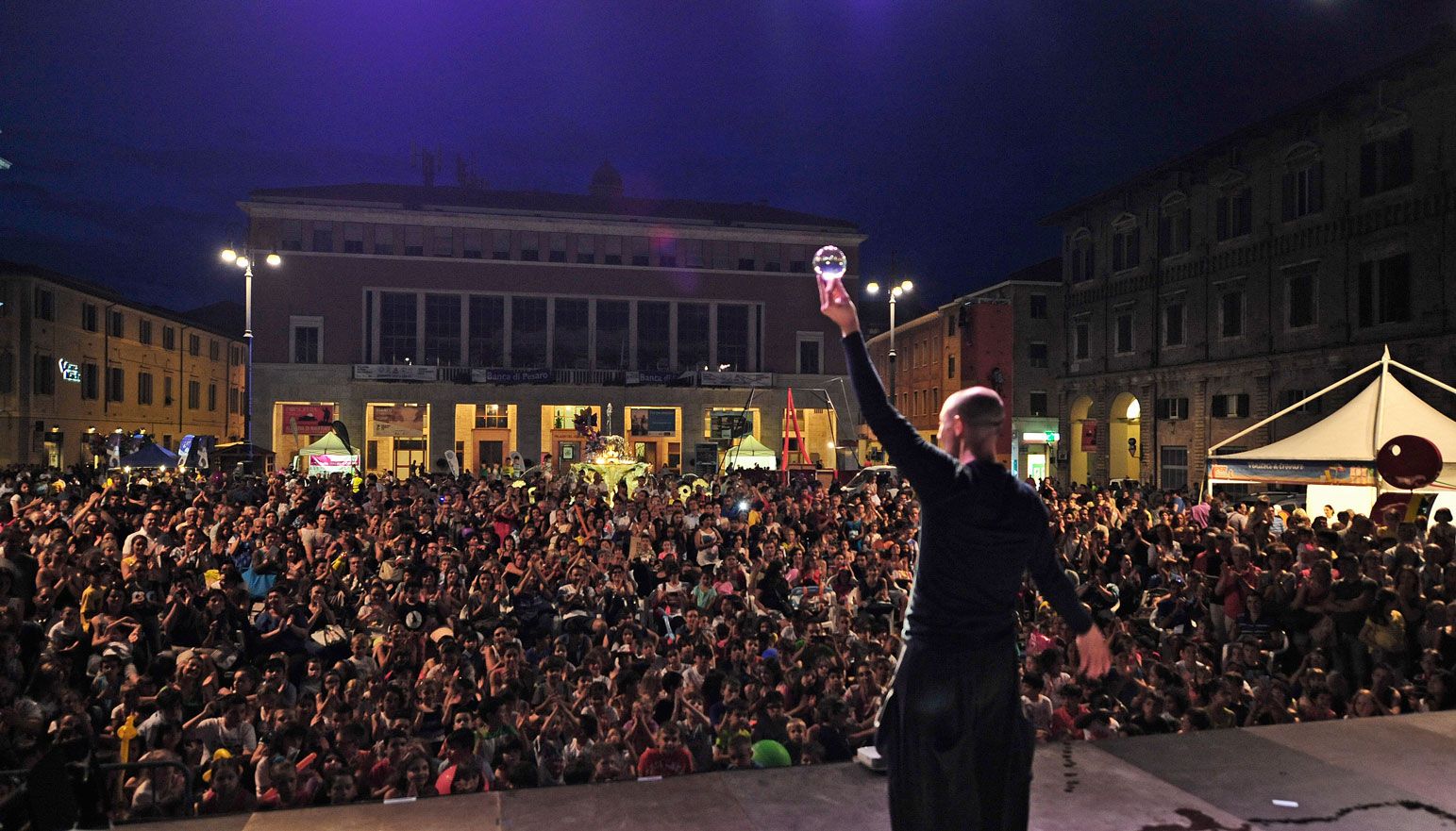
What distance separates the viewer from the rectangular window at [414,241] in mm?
47031

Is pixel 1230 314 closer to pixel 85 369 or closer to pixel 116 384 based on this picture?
pixel 85 369

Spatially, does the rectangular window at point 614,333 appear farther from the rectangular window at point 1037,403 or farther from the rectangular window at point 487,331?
the rectangular window at point 1037,403

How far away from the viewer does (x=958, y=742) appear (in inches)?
107

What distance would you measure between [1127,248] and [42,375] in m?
46.6

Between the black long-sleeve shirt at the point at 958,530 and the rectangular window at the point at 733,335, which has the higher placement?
the rectangular window at the point at 733,335

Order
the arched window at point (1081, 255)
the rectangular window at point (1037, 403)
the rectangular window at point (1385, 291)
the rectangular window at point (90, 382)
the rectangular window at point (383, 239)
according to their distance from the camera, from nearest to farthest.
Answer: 1. the rectangular window at point (1385, 291)
2. the arched window at point (1081, 255)
3. the rectangular window at point (90, 382)
4. the rectangular window at point (383, 239)
5. the rectangular window at point (1037, 403)

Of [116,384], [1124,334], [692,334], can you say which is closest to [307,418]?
[116,384]

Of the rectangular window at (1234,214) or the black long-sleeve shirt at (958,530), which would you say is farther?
the rectangular window at (1234,214)

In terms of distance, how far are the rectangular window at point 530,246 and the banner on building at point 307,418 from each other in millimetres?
12568

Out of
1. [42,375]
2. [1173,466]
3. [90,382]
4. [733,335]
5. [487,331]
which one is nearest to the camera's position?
[1173,466]

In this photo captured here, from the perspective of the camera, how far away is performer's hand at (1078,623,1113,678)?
296cm

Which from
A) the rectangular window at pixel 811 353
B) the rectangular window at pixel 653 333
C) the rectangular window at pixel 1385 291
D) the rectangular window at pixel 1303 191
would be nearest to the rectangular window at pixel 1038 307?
the rectangular window at pixel 811 353

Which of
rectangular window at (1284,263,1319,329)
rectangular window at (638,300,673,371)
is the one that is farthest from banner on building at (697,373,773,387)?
rectangular window at (1284,263,1319,329)

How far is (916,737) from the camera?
9.03 feet
